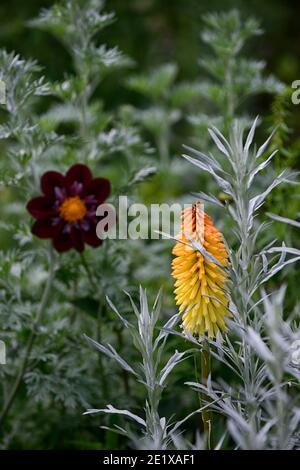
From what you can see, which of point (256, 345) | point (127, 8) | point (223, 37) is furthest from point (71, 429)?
point (127, 8)

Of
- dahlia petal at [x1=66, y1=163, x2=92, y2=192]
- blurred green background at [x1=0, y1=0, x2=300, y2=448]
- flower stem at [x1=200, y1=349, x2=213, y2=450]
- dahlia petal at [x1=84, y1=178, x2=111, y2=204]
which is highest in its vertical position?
blurred green background at [x1=0, y1=0, x2=300, y2=448]

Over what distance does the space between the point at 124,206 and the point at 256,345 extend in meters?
0.97

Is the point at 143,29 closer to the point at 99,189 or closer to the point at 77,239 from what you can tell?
the point at 99,189

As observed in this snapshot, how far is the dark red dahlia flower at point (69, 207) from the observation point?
1723mm

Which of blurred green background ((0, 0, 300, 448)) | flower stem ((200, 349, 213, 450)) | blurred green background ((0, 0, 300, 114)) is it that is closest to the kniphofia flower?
flower stem ((200, 349, 213, 450))

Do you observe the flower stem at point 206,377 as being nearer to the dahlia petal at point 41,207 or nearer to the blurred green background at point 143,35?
→ the dahlia petal at point 41,207

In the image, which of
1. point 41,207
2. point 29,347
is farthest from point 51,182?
point 29,347

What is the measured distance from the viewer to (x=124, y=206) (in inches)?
70.7

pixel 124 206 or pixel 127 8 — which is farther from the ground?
pixel 127 8

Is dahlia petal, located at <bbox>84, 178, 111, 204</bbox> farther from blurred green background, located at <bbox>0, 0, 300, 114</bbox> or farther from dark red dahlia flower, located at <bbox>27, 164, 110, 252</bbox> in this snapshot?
Answer: blurred green background, located at <bbox>0, 0, 300, 114</bbox>

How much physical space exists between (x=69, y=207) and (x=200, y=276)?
60 centimetres

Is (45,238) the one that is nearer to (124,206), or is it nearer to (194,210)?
(124,206)

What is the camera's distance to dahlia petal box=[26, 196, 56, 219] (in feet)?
5.64
